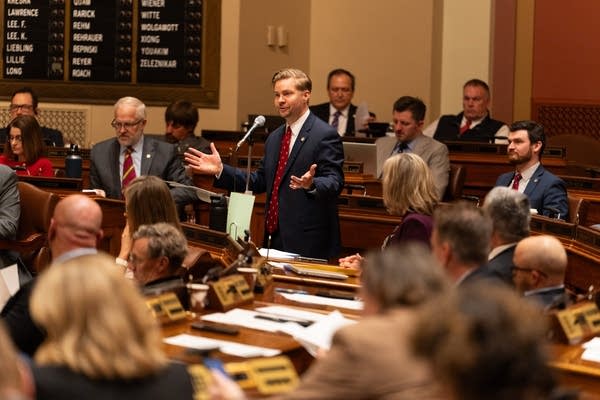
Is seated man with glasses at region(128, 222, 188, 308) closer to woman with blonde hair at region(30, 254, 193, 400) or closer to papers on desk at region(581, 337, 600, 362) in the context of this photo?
papers on desk at region(581, 337, 600, 362)

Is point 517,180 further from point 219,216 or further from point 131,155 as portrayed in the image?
point 131,155

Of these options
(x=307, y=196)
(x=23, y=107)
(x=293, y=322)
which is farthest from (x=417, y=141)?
(x=293, y=322)

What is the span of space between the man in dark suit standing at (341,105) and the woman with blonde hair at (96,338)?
7444 mm

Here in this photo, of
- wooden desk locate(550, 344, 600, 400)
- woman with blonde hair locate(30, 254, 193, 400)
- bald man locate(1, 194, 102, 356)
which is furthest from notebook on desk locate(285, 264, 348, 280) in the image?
woman with blonde hair locate(30, 254, 193, 400)

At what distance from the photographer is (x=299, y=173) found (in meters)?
6.52

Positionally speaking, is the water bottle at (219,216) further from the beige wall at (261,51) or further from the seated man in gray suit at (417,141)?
the beige wall at (261,51)

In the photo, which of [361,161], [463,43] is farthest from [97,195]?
[463,43]

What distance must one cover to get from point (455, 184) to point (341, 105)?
2230 millimetres

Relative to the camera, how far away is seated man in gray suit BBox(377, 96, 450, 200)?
811 cm

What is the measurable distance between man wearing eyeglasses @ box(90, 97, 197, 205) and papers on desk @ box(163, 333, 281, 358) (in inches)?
127

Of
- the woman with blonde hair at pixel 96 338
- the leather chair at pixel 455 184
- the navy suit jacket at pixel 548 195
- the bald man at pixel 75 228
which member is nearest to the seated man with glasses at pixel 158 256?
the bald man at pixel 75 228

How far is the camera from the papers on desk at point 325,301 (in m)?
4.65

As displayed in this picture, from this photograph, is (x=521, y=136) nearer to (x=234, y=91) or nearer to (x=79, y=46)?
(x=234, y=91)

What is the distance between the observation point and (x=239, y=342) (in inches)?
154
